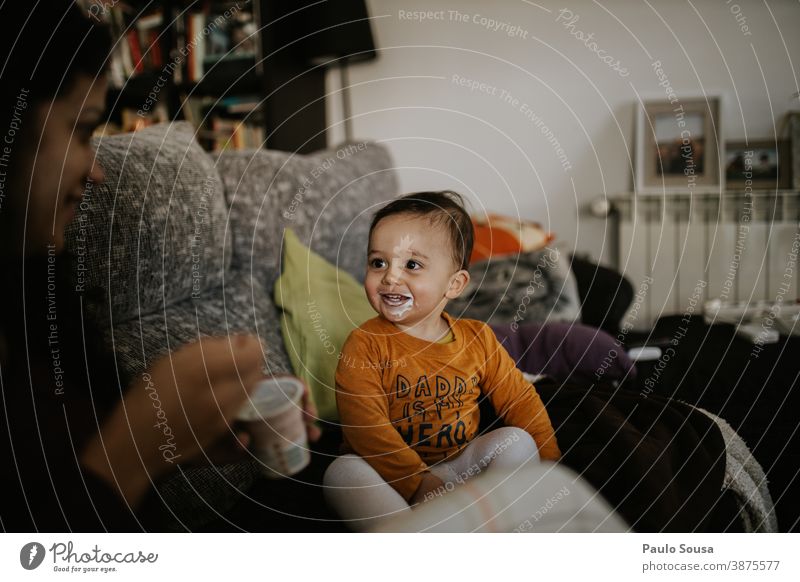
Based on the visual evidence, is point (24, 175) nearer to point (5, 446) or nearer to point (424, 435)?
point (5, 446)

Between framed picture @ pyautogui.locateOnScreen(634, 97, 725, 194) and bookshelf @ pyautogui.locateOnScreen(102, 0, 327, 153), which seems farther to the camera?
bookshelf @ pyautogui.locateOnScreen(102, 0, 327, 153)

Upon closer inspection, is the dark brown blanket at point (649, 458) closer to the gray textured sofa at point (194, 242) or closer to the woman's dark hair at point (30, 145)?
the gray textured sofa at point (194, 242)

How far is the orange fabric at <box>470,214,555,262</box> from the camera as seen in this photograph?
2.37ft

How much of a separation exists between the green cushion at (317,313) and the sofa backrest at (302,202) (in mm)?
17

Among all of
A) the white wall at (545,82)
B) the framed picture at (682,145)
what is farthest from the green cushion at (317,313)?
the framed picture at (682,145)

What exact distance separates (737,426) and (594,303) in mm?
220

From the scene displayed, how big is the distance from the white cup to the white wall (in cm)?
26

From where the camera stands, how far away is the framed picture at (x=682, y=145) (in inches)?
24.8

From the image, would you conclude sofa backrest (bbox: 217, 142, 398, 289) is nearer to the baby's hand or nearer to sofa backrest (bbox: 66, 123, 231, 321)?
sofa backrest (bbox: 66, 123, 231, 321)

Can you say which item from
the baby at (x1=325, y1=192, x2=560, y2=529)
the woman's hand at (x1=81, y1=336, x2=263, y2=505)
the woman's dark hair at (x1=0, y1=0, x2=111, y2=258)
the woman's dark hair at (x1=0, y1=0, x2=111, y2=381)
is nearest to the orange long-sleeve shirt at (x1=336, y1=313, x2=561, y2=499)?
the baby at (x1=325, y1=192, x2=560, y2=529)

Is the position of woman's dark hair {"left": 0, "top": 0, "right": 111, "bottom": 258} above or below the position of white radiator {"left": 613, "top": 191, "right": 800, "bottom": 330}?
above

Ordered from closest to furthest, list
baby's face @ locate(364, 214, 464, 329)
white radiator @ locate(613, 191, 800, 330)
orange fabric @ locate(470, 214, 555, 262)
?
1. baby's face @ locate(364, 214, 464, 329)
2. white radiator @ locate(613, 191, 800, 330)
3. orange fabric @ locate(470, 214, 555, 262)
